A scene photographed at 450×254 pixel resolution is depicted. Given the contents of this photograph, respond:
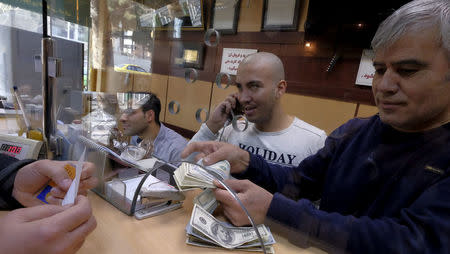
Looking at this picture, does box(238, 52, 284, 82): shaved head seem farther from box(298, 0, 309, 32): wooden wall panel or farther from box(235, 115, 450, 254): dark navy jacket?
box(235, 115, 450, 254): dark navy jacket

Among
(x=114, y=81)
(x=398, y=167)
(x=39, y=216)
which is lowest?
(x=39, y=216)

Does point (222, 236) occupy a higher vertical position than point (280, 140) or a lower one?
lower

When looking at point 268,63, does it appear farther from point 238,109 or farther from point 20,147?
point 20,147

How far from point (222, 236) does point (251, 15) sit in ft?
3.99

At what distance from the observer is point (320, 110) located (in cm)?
144

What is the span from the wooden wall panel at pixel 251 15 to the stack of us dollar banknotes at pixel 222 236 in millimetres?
1116

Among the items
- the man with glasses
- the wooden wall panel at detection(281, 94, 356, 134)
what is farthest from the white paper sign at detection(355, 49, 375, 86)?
the man with glasses

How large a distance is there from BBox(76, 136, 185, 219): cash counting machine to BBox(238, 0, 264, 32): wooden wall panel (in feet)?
3.14

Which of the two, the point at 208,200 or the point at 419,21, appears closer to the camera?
the point at 419,21

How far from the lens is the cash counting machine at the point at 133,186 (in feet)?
2.52

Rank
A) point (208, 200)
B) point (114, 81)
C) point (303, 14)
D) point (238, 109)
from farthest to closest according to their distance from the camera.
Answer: point (114, 81) < point (238, 109) < point (303, 14) < point (208, 200)

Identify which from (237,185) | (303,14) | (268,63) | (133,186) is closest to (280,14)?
(303,14)

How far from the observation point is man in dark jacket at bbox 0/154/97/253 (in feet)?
1.49

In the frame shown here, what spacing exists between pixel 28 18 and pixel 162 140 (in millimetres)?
1460
